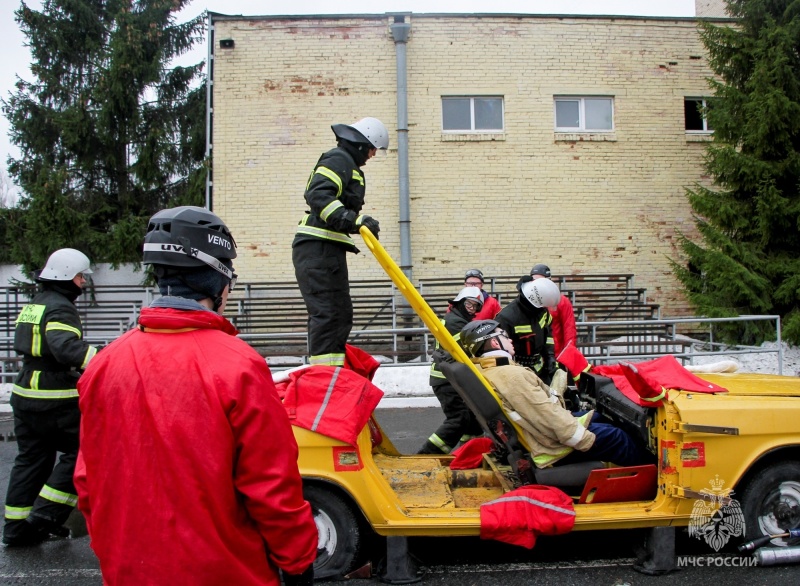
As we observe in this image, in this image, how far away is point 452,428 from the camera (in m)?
5.91

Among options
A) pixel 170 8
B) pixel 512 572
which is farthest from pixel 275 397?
pixel 170 8

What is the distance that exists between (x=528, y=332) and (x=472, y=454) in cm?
179

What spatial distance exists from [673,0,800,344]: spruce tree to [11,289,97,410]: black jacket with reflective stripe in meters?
11.5

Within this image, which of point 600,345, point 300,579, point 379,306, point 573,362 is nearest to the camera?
point 300,579

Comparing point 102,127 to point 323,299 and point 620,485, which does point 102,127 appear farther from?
point 620,485

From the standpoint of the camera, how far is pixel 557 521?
141 inches

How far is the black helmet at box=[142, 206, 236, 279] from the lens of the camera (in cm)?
203

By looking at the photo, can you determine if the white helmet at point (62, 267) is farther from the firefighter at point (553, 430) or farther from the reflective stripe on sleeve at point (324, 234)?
the firefighter at point (553, 430)

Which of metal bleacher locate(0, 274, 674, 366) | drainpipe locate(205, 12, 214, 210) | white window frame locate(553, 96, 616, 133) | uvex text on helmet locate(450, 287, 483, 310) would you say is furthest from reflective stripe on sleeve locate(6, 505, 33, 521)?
white window frame locate(553, 96, 616, 133)

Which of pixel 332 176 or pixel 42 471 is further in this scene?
pixel 42 471

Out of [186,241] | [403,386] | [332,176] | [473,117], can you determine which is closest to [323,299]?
[332,176]

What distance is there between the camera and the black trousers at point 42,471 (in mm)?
4707

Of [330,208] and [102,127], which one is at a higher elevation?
[102,127]

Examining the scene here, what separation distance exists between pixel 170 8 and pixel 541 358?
50.0ft
